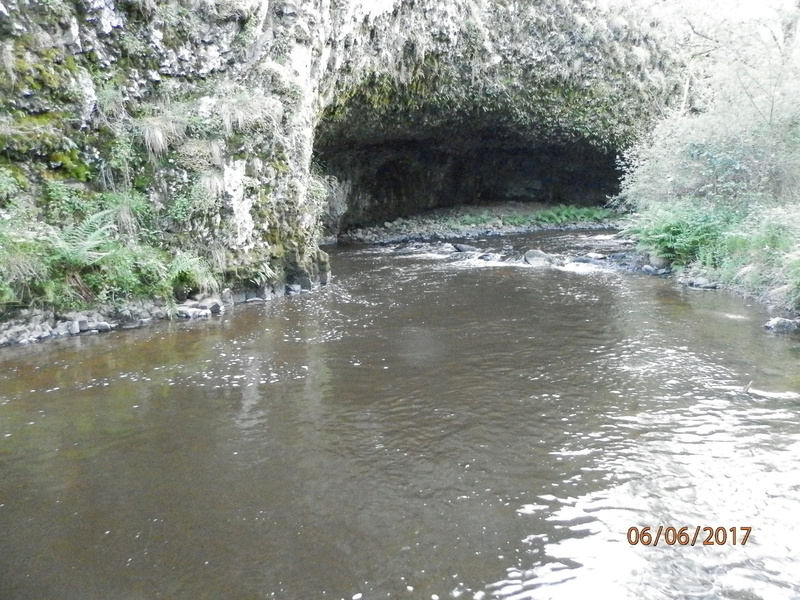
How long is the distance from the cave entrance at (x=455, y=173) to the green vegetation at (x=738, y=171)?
34.3 ft

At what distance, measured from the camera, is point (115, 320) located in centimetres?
859

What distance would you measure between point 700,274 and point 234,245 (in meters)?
8.63

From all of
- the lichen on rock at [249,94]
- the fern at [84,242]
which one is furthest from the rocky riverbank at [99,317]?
the lichen on rock at [249,94]

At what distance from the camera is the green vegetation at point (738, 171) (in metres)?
10.9

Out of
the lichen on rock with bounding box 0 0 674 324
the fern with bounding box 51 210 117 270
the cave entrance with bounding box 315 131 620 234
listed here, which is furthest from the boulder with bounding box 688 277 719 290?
the cave entrance with bounding box 315 131 620 234

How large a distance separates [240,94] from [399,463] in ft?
27.3

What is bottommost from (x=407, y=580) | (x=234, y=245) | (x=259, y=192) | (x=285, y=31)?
(x=407, y=580)

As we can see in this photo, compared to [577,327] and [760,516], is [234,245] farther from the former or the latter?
[760,516]

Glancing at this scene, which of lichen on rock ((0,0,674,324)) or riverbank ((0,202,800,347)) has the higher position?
lichen on rock ((0,0,674,324))

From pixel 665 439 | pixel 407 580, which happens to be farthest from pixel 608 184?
pixel 407 580

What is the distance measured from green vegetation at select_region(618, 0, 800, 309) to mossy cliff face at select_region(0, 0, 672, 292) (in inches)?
292

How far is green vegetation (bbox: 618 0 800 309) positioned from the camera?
10883 mm
